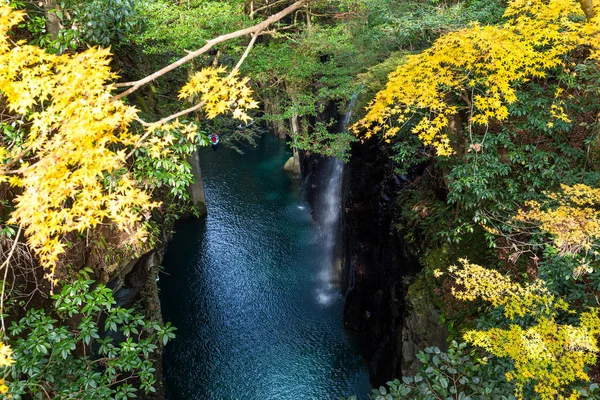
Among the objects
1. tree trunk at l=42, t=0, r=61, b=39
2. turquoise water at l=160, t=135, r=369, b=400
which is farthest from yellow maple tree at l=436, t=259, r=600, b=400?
tree trunk at l=42, t=0, r=61, b=39

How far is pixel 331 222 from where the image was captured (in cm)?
1797

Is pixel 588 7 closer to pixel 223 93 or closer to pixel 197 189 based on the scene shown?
pixel 223 93

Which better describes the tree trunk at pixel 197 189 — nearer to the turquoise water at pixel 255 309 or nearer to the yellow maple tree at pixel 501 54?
the turquoise water at pixel 255 309

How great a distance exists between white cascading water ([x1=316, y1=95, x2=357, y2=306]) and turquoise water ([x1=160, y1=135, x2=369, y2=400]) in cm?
10

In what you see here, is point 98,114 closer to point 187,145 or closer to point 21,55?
point 21,55

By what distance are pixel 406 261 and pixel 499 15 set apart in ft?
23.2

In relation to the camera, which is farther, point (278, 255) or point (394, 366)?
point (278, 255)

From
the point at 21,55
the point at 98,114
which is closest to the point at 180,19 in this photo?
the point at 21,55

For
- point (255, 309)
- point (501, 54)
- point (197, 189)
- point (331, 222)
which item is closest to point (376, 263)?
point (255, 309)

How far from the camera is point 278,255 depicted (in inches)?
671

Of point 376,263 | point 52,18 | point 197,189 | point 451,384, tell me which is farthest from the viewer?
point 197,189

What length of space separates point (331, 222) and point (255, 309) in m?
6.35

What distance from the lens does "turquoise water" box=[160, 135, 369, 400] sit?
10.9 meters

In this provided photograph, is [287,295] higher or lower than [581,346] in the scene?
lower
